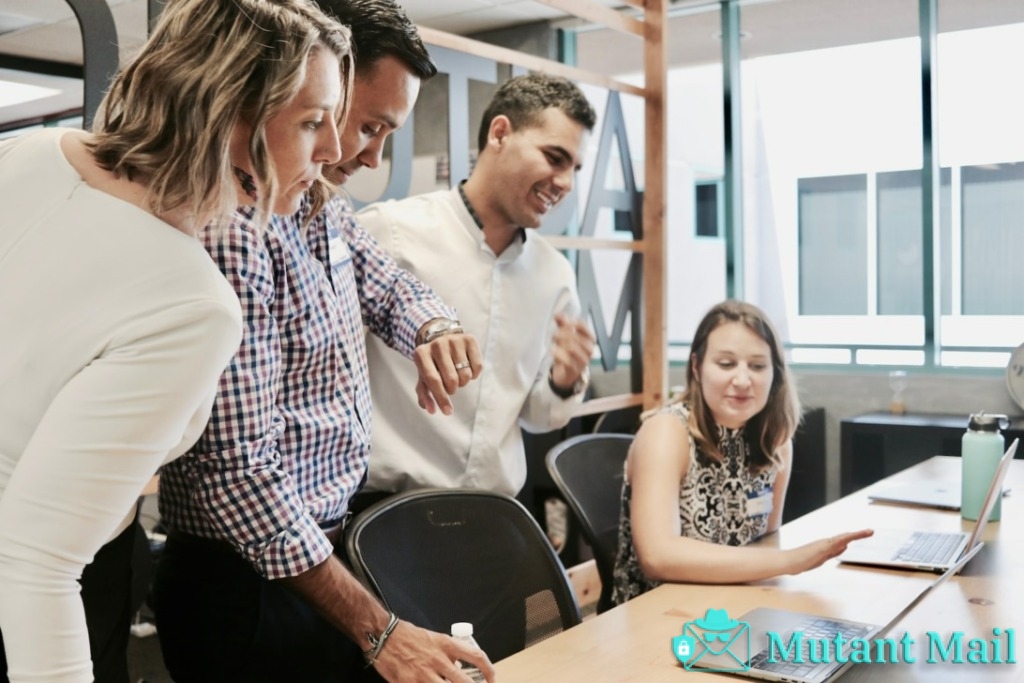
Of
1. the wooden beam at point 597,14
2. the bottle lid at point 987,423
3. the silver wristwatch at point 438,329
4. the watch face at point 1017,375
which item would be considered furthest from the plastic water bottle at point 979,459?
the watch face at point 1017,375

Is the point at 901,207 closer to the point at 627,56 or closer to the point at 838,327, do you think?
the point at 838,327

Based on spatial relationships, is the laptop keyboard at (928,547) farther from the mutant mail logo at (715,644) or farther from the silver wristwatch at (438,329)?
the silver wristwatch at (438,329)

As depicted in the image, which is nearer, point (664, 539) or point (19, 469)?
point (19, 469)

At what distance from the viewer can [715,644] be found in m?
1.43

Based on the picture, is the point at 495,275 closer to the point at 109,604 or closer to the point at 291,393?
the point at 291,393

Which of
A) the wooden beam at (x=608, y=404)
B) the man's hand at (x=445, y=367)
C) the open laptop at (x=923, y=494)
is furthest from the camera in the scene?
the wooden beam at (x=608, y=404)

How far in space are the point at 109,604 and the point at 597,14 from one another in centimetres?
307

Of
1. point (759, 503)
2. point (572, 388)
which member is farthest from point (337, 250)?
point (759, 503)

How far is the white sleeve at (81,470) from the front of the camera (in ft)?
2.72

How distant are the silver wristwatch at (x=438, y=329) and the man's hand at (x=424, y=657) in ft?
1.52

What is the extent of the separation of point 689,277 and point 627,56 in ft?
4.79

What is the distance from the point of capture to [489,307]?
2.35m

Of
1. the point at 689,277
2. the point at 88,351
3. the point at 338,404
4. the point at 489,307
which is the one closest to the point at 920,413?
the point at 689,277

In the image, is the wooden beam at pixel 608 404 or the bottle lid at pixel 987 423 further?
the wooden beam at pixel 608 404
